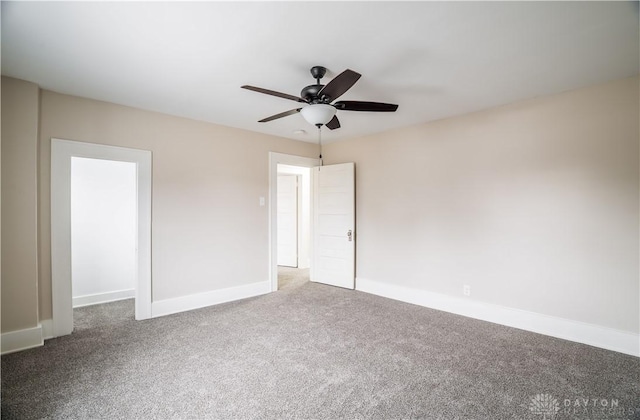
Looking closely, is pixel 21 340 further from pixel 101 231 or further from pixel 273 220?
pixel 273 220

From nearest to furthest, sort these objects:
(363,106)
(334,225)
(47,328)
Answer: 1. (363,106)
2. (47,328)
3. (334,225)

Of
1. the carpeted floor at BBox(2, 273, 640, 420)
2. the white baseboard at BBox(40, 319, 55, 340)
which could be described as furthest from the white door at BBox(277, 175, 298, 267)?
the white baseboard at BBox(40, 319, 55, 340)

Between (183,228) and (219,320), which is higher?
(183,228)

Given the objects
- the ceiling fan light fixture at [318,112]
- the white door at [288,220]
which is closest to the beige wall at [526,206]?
the ceiling fan light fixture at [318,112]

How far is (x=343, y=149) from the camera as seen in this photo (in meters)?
5.17

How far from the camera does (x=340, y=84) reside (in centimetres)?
Answer: 211

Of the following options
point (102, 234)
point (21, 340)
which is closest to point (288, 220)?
point (102, 234)

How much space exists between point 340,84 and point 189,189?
2.69 m

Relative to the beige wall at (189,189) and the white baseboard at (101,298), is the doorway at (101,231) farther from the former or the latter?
the beige wall at (189,189)

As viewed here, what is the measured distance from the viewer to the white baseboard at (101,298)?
4.07 metres

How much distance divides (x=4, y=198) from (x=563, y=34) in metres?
4.76

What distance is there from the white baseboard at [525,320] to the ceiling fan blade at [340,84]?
9.89 feet

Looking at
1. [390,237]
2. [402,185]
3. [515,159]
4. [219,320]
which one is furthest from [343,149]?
[219,320]

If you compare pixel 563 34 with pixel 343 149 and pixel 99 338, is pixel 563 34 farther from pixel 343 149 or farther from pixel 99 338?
pixel 99 338
